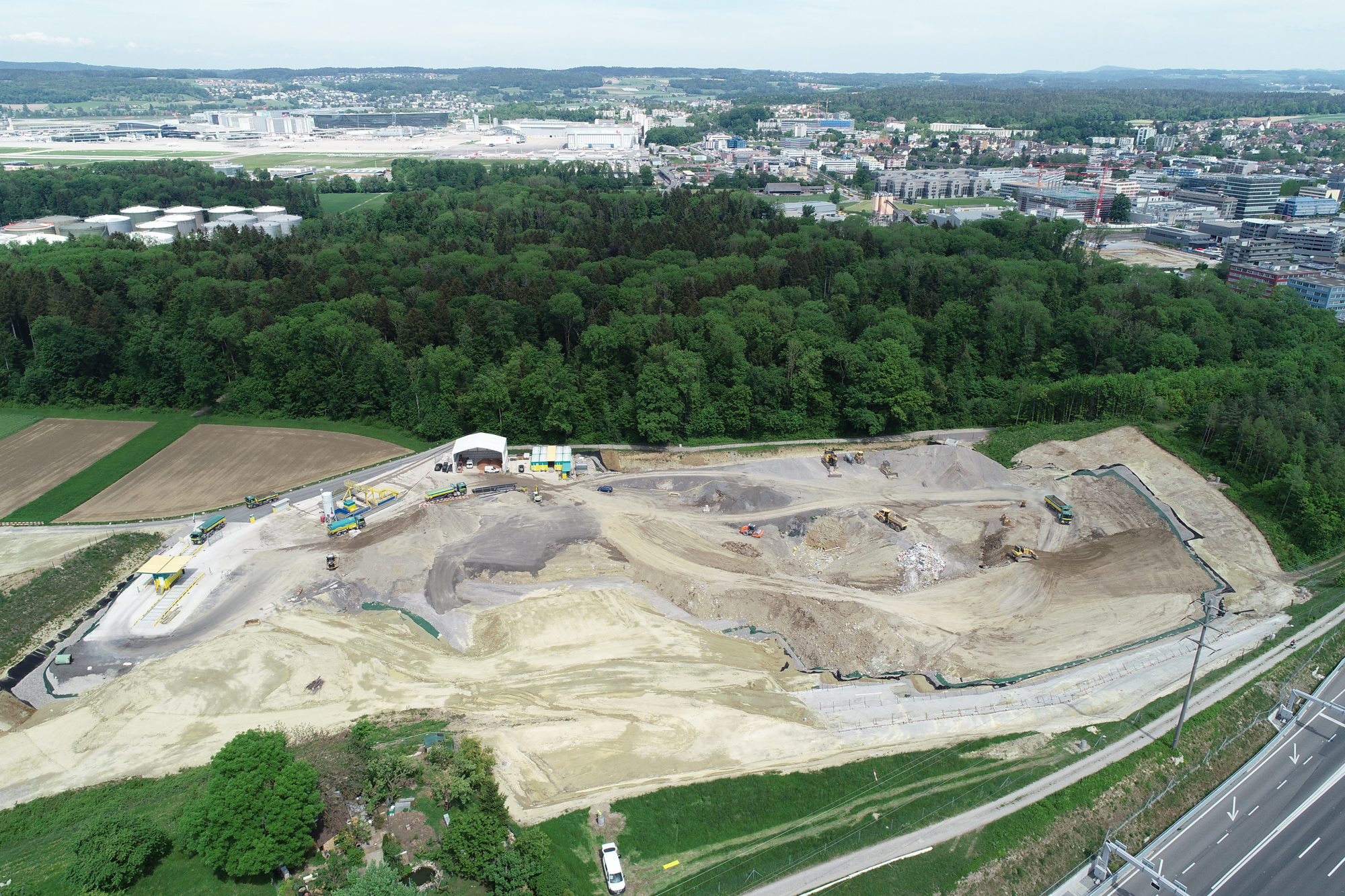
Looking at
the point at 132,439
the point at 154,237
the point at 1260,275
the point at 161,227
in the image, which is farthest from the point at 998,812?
the point at 161,227

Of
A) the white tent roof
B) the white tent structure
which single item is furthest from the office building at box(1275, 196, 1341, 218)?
the white tent structure

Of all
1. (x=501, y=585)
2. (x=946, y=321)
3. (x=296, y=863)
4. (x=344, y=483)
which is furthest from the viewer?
(x=946, y=321)

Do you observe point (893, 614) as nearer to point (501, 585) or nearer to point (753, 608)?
point (753, 608)

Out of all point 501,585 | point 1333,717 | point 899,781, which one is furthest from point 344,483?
point 1333,717

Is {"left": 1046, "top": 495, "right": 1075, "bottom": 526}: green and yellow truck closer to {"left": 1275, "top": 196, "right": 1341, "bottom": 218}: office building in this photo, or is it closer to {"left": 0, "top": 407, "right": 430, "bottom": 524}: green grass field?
{"left": 0, "top": 407, "right": 430, "bottom": 524}: green grass field

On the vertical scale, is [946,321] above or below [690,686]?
above

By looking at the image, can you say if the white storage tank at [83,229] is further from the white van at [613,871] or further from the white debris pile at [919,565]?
the white van at [613,871]

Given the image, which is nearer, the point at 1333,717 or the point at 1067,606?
the point at 1333,717

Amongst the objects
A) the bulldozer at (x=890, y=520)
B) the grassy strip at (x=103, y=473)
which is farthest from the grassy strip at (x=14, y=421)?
the bulldozer at (x=890, y=520)
